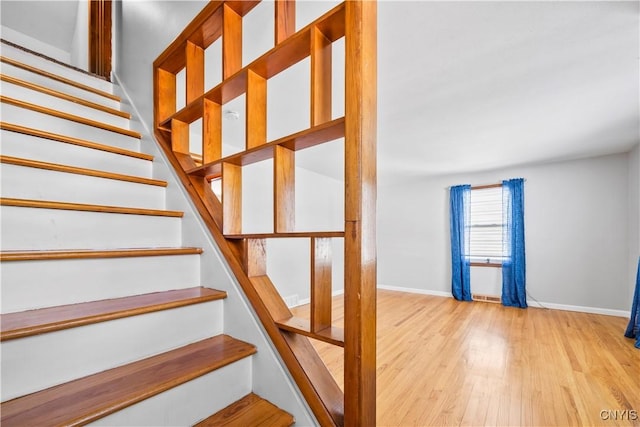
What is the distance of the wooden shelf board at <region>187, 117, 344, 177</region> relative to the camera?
84cm

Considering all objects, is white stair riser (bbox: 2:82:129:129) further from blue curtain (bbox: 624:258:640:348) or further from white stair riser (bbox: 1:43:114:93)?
blue curtain (bbox: 624:258:640:348)

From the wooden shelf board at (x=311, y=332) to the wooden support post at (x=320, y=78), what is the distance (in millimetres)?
646

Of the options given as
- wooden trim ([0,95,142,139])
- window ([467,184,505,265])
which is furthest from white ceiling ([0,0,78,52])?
window ([467,184,505,265])

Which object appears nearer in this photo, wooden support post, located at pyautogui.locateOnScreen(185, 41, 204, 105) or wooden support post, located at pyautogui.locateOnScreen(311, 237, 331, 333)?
wooden support post, located at pyautogui.locateOnScreen(311, 237, 331, 333)

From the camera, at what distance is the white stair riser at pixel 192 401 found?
0.75 meters

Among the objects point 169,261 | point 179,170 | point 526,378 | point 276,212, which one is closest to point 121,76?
point 179,170

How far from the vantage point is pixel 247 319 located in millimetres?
1082

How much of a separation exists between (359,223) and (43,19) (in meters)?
4.94

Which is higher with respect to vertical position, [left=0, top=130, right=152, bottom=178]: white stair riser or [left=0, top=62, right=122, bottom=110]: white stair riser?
[left=0, top=62, right=122, bottom=110]: white stair riser

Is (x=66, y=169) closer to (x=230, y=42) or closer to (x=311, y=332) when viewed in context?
(x=230, y=42)

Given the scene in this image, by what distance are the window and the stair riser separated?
4.91 metres

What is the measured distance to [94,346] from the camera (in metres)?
0.85

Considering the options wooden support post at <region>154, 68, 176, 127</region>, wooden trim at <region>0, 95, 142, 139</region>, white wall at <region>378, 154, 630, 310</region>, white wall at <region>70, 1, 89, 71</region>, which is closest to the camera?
wooden trim at <region>0, 95, 142, 139</region>

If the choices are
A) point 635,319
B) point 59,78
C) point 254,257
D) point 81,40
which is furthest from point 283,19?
point 635,319
